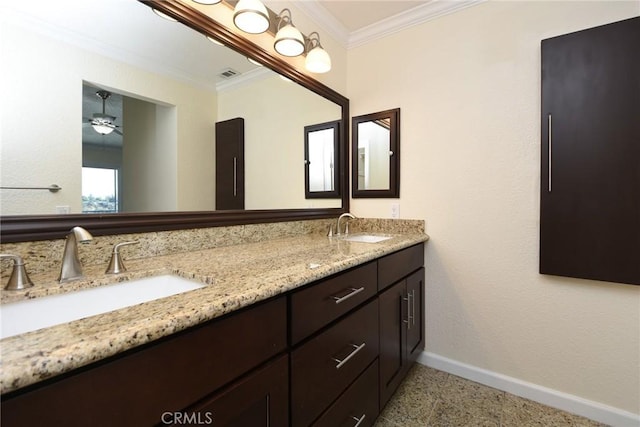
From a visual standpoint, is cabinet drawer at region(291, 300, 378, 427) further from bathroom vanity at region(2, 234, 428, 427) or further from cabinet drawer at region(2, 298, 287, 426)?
cabinet drawer at region(2, 298, 287, 426)

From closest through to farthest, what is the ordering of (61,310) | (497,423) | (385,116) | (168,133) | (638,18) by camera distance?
(61,310) < (168,133) < (638,18) < (497,423) < (385,116)

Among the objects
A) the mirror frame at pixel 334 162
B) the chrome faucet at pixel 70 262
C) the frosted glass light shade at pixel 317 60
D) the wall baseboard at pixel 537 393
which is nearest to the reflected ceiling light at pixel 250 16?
the frosted glass light shade at pixel 317 60

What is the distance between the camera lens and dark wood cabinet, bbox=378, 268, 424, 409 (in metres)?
1.41

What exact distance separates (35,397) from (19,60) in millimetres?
932

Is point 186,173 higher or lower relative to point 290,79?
lower

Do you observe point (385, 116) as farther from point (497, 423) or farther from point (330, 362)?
point (497, 423)

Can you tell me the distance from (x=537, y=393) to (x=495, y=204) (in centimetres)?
110

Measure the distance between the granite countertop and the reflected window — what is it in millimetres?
206

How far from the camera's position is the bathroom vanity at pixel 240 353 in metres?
0.45

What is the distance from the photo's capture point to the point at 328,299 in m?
1.01

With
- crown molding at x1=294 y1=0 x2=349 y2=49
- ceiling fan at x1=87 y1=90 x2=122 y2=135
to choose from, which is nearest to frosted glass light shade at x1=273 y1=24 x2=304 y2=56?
crown molding at x1=294 y1=0 x2=349 y2=49

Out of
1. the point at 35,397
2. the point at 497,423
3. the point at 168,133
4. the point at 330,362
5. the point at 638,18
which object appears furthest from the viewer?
the point at 497,423

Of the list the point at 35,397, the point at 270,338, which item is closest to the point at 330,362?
the point at 270,338

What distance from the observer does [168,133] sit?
1217 millimetres
